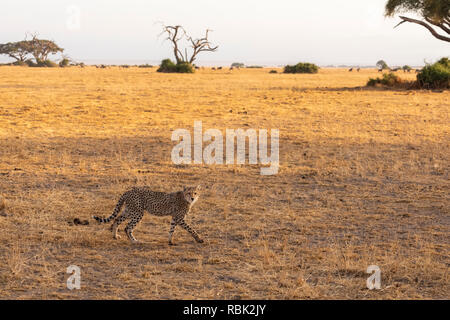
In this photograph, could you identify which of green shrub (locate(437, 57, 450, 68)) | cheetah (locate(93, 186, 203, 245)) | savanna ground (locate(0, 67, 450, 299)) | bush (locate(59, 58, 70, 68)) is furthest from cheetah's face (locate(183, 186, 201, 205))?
bush (locate(59, 58, 70, 68))

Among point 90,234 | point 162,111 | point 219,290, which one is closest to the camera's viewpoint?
point 219,290

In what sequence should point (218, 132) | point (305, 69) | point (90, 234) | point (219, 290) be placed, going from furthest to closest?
point (305, 69), point (218, 132), point (90, 234), point (219, 290)

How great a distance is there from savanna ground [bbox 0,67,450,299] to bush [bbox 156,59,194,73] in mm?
37299

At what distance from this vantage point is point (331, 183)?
33.8ft

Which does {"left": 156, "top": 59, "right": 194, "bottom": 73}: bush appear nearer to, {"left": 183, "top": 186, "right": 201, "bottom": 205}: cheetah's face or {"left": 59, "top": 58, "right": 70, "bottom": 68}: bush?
{"left": 59, "top": 58, "right": 70, "bottom": 68}: bush

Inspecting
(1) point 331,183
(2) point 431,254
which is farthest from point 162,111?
(2) point 431,254

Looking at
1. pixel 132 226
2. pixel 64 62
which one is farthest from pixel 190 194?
pixel 64 62

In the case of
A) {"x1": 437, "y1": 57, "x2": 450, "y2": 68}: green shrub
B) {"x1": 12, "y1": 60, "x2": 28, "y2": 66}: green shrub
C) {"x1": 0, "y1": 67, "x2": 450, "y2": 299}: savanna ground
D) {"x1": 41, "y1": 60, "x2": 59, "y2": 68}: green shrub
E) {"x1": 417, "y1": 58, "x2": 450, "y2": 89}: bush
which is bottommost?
{"x1": 0, "y1": 67, "x2": 450, "y2": 299}: savanna ground

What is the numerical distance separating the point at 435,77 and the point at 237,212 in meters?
26.5

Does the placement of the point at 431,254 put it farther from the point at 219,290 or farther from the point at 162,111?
the point at 162,111

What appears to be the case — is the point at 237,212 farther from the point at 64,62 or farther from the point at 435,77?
the point at 64,62

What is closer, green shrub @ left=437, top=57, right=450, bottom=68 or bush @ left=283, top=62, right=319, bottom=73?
green shrub @ left=437, top=57, right=450, bottom=68

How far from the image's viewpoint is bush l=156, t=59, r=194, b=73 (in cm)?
5497

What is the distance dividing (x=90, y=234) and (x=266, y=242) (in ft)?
7.64
